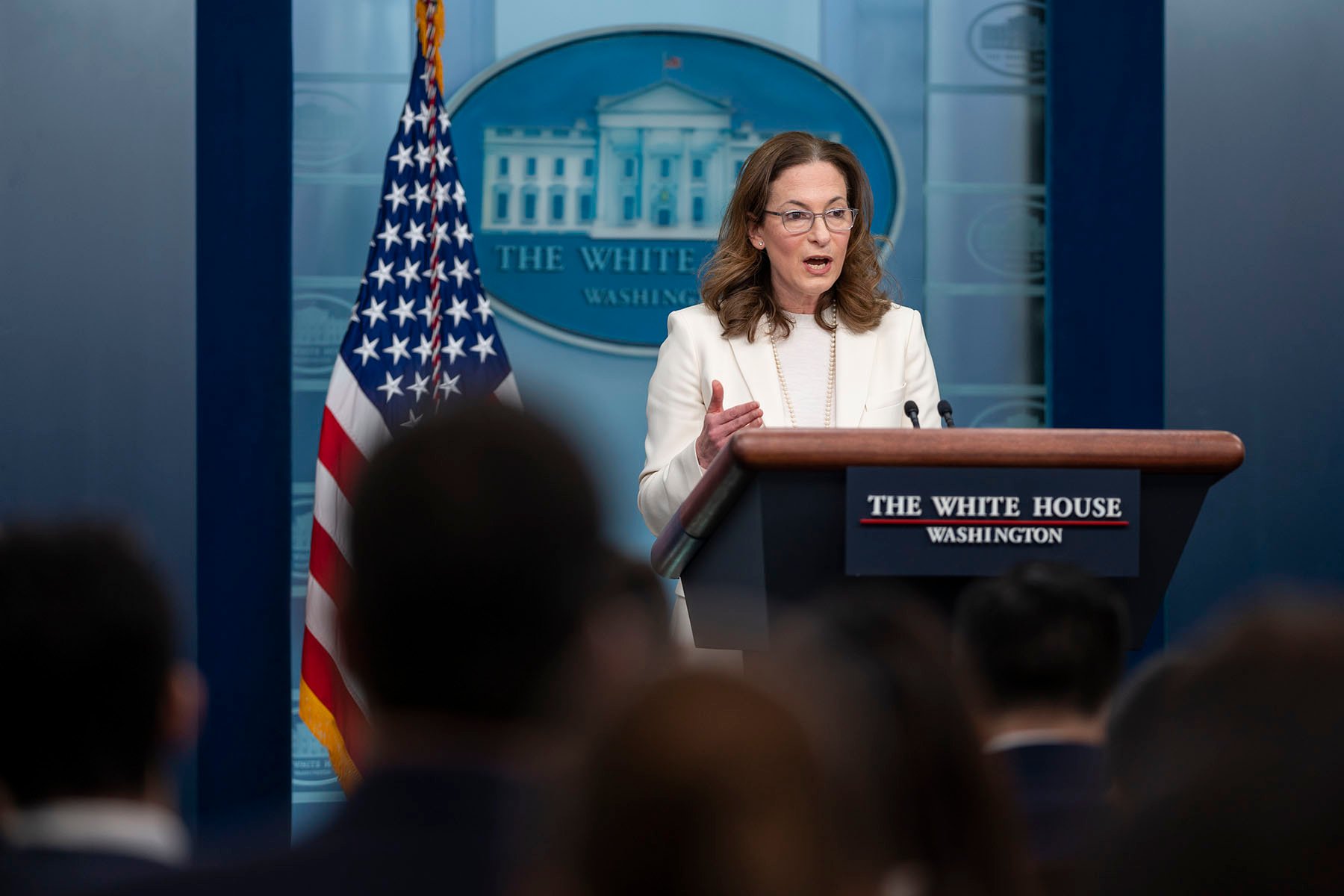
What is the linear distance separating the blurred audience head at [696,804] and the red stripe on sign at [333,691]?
3.43m

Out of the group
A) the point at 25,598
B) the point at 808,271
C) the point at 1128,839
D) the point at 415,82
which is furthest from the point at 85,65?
the point at 1128,839

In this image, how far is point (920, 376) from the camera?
3168 millimetres

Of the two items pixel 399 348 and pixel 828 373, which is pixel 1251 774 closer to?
pixel 828 373

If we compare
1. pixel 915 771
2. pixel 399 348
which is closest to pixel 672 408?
pixel 399 348

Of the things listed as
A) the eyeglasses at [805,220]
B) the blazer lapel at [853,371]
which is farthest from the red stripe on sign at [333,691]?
the eyeglasses at [805,220]

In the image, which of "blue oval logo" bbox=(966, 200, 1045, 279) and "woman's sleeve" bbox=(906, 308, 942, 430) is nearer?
"woman's sleeve" bbox=(906, 308, 942, 430)

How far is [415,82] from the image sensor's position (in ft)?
13.9

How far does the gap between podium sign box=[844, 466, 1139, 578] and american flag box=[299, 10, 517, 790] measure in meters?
2.05

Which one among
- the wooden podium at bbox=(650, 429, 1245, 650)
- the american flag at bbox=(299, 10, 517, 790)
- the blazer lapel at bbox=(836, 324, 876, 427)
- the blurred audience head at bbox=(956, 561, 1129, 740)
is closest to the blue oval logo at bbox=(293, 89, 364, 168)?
the american flag at bbox=(299, 10, 517, 790)

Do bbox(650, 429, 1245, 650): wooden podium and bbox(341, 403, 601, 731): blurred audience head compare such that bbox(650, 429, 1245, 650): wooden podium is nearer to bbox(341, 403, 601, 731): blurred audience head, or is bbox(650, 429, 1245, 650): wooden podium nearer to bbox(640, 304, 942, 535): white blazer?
bbox(640, 304, 942, 535): white blazer

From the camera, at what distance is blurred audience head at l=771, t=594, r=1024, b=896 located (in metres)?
0.90

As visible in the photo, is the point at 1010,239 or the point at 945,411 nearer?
the point at 945,411

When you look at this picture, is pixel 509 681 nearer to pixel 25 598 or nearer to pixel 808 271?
pixel 25 598

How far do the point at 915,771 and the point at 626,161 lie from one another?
13.0ft
